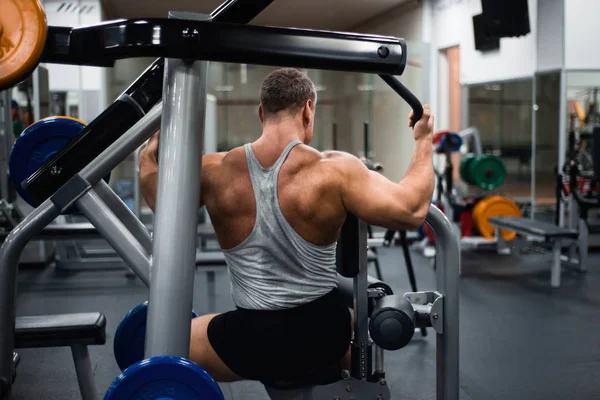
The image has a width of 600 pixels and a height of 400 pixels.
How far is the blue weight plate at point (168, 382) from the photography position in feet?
3.39

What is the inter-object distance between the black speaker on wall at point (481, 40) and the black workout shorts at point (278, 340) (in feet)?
17.5

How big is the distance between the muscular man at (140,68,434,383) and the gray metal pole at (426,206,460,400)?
0.94 ft

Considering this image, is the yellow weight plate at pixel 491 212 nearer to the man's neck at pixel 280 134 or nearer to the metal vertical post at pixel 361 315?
the metal vertical post at pixel 361 315

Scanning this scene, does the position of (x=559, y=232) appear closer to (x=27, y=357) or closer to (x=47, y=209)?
(x=27, y=357)

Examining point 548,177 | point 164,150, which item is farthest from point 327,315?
point 548,177

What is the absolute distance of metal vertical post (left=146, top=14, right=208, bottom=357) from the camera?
1.15 m

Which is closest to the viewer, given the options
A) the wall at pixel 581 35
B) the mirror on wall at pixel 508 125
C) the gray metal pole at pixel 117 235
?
the gray metal pole at pixel 117 235

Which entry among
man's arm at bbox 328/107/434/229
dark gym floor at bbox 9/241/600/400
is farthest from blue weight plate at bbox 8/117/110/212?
dark gym floor at bbox 9/241/600/400

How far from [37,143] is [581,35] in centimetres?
561

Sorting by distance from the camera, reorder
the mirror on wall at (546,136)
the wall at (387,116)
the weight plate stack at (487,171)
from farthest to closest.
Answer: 1. the wall at (387,116)
2. the mirror on wall at (546,136)
3. the weight plate stack at (487,171)

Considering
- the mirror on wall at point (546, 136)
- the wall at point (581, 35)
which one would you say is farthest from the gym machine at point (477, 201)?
the wall at point (581, 35)

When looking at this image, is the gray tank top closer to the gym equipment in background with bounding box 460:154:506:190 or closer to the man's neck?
the man's neck

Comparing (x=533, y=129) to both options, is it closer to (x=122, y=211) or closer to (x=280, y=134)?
(x=280, y=134)

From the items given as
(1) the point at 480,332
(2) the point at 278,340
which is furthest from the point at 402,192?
(1) the point at 480,332
